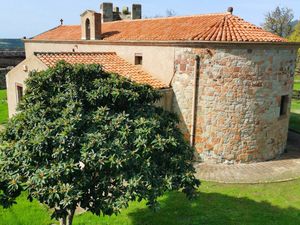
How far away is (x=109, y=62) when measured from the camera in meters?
17.2

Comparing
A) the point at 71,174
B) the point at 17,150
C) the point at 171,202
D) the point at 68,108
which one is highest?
the point at 68,108

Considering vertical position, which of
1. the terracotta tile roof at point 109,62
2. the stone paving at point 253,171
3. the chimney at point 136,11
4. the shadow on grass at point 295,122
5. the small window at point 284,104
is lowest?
the stone paving at point 253,171

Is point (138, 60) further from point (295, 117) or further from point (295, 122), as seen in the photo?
point (295, 117)

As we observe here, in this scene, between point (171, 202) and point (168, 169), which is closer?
point (168, 169)

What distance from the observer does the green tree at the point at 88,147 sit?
610 centimetres

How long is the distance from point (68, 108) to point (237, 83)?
958 cm

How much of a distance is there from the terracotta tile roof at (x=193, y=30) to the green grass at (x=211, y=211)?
6694 millimetres

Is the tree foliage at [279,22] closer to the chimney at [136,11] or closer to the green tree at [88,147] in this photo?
the chimney at [136,11]

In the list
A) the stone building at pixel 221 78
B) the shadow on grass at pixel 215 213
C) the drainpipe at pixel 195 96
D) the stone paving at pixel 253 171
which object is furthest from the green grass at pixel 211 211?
the drainpipe at pixel 195 96

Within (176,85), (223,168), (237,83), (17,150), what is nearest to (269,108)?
(237,83)

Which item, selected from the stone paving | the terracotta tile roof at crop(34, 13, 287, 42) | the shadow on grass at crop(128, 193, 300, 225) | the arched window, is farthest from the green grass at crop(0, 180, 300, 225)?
the arched window

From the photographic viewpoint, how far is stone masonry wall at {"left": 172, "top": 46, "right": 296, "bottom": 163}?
46.7ft

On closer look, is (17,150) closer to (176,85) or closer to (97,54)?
(176,85)

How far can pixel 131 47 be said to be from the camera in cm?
1764
